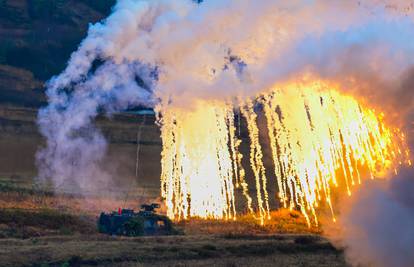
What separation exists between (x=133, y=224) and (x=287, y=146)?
1488cm

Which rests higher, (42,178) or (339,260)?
(42,178)

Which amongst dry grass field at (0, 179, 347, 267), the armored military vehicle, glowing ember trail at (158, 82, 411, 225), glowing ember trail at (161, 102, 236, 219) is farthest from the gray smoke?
glowing ember trail at (161, 102, 236, 219)

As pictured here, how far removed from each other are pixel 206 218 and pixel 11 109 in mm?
45470

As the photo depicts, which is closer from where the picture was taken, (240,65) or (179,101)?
(240,65)

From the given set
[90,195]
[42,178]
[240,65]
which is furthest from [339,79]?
[42,178]

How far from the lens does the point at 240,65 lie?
155 feet

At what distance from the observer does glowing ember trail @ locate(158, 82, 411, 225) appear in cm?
4353

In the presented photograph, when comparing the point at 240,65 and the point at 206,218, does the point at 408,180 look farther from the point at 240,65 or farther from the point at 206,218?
the point at 206,218

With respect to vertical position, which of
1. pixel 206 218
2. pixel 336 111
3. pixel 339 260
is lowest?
pixel 339 260

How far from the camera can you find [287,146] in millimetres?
55000

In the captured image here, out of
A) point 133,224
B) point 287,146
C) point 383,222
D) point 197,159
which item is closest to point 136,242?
point 133,224

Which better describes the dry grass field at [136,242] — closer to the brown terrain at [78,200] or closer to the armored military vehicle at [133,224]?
the brown terrain at [78,200]

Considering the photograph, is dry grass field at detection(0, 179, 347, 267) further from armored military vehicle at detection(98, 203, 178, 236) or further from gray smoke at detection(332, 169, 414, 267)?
gray smoke at detection(332, 169, 414, 267)

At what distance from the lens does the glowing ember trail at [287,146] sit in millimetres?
43531
